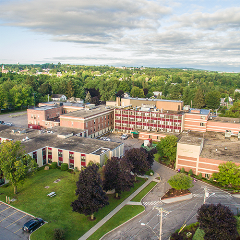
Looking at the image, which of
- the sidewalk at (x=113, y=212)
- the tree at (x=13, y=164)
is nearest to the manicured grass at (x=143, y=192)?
the sidewalk at (x=113, y=212)

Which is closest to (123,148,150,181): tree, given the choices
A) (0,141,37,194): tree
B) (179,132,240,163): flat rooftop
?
(179,132,240,163): flat rooftop

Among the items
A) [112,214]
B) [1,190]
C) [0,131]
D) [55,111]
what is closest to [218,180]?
[112,214]

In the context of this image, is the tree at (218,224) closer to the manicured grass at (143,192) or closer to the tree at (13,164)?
the manicured grass at (143,192)

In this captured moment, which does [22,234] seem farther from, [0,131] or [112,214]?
[0,131]

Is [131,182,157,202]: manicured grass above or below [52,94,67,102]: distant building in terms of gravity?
below

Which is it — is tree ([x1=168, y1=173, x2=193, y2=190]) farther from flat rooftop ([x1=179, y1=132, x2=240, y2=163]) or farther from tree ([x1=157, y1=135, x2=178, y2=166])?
tree ([x1=157, y1=135, x2=178, y2=166])

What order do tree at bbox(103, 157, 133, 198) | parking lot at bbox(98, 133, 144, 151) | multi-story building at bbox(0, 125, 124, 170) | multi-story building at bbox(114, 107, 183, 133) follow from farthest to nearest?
multi-story building at bbox(114, 107, 183, 133) → parking lot at bbox(98, 133, 144, 151) → multi-story building at bbox(0, 125, 124, 170) → tree at bbox(103, 157, 133, 198)
